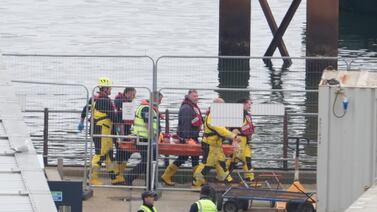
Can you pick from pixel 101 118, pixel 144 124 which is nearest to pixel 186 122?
pixel 144 124

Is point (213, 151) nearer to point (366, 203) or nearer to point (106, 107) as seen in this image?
point (106, 107)

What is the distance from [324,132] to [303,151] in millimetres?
8756

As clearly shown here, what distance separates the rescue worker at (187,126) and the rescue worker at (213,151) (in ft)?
0.85

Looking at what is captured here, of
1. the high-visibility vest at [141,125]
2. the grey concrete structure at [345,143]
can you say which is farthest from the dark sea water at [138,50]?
the grey concrete structure at [345,143]

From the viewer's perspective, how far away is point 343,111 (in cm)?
1855

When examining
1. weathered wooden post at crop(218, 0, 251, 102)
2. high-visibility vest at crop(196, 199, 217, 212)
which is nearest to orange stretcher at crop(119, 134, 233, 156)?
high-visibility vest at crop(196, 199, 217, 212)

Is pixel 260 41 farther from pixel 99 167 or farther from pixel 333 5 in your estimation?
pixel 99 167

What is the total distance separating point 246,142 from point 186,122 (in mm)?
918

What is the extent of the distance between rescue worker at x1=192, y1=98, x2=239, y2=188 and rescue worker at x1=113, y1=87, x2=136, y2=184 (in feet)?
3.48

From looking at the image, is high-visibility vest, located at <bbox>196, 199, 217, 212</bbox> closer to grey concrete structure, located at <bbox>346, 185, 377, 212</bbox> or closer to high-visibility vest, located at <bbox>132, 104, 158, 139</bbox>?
grey concrete structure, located at <bbox>346, 185, 377, 212</bbox>

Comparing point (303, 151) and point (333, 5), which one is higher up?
point (333, 5)

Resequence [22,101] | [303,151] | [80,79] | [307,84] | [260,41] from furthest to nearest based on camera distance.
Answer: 1. [260,41]
2. [307,84]
3. [80,79]
4. [303,151]
5. [22,101]

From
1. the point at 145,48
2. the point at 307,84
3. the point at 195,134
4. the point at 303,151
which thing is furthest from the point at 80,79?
the point at 145,48

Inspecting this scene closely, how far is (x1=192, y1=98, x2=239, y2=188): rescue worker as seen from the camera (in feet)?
72.9
